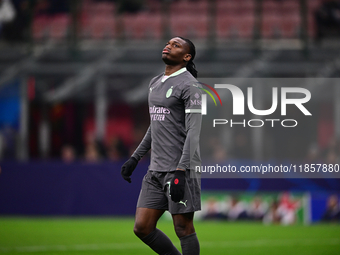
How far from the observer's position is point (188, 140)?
3.82 m

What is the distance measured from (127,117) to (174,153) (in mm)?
10374

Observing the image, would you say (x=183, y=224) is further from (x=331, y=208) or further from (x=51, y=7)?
(x=51, y=7)

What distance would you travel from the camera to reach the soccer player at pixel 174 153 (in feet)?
12.6

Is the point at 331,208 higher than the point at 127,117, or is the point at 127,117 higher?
the point at 127,117

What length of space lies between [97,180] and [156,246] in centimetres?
712

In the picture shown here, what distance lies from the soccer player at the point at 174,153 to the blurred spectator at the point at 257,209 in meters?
6.52

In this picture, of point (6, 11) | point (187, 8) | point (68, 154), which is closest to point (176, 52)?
point (68, 154)

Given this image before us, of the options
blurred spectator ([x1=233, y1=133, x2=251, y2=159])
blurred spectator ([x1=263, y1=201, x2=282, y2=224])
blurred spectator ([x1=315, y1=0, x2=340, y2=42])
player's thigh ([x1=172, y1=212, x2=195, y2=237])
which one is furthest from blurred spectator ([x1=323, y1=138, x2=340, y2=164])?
player's thigh ([x1=172, y1=212, x2=195, y2=237])

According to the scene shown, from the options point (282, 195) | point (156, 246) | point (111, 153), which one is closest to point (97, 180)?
point (111, 153)

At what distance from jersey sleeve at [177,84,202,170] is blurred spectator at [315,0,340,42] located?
1112cm

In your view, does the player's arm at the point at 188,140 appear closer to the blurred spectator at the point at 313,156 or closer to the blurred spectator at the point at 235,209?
the blurred spectator at the point at 235,209

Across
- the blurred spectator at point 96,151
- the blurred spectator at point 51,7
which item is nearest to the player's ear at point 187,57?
the blurred spectator at point 96,151

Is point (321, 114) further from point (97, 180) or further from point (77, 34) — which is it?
point (77, 34)

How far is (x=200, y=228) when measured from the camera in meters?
9.39
